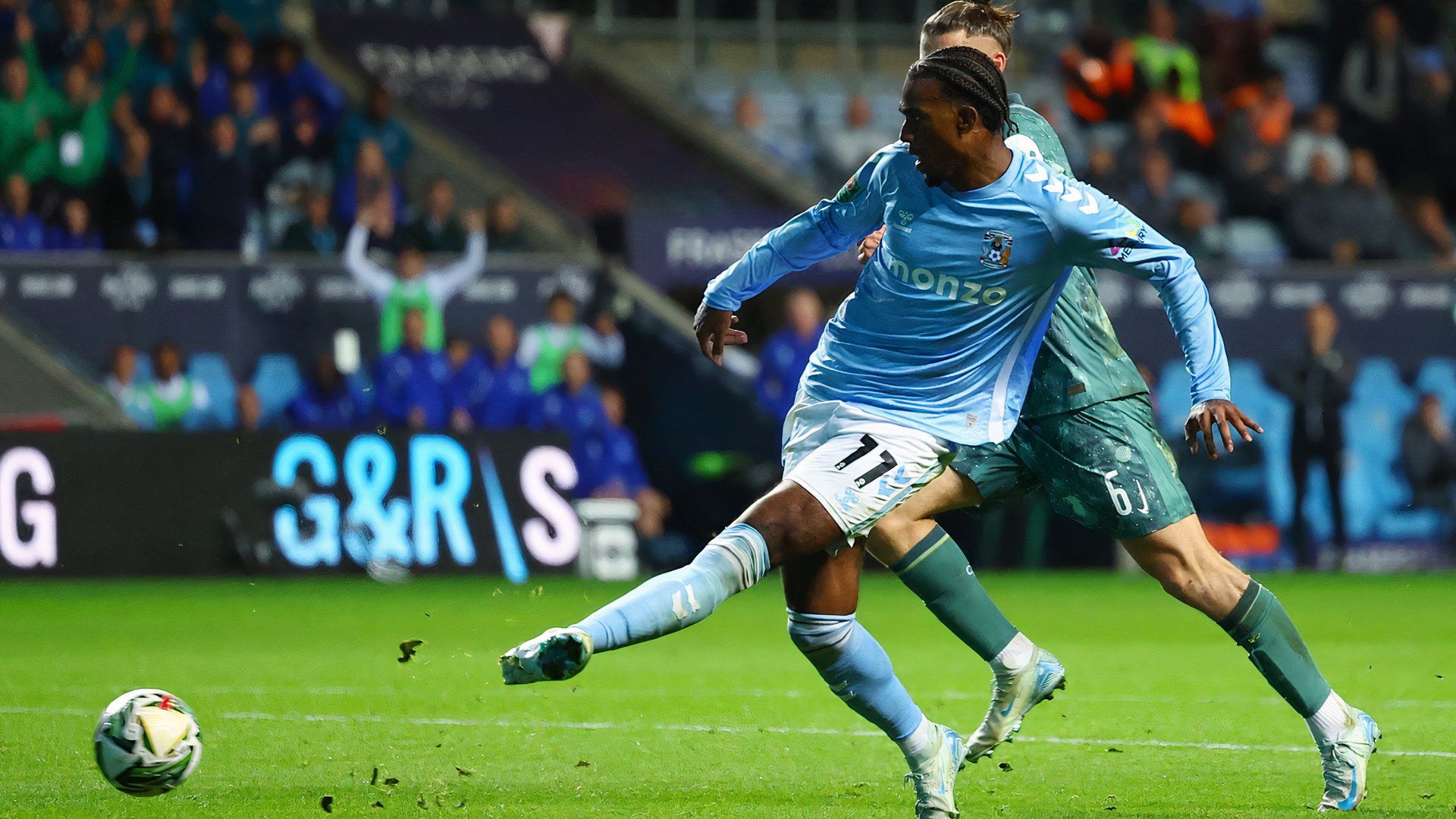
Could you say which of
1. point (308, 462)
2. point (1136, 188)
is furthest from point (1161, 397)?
point (308, 462)

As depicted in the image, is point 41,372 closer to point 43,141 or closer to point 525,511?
point 43,141

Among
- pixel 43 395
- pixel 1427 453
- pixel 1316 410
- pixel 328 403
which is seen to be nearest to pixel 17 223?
pixel 43 395

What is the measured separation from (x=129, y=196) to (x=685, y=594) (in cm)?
1222

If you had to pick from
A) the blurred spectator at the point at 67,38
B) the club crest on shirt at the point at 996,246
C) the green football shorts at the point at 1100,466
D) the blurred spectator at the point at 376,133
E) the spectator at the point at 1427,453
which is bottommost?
the spectator at the point at 1427,453

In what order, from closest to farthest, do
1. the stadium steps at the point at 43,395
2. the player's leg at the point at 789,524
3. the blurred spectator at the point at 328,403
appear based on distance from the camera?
the player's leg at the point at 789,524 → the stadium steps at the point at 43,395 → the blurred spectator at the point at 328,403

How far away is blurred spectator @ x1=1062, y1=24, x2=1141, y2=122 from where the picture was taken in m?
19.6

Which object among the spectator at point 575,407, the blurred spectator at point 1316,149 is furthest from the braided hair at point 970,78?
the blurred spectator at point 1316,149

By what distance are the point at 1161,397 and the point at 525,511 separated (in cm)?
524

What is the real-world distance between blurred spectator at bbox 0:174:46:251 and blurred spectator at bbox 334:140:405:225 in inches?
91.8

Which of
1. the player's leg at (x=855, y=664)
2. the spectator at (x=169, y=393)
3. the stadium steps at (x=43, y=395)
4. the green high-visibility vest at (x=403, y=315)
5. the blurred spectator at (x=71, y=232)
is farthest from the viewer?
the blurred spectator at (x=71, y=232)

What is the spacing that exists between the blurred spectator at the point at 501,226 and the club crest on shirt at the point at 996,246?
1139cm

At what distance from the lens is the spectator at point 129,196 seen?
15820mm

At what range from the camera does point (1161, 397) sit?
16078 mm

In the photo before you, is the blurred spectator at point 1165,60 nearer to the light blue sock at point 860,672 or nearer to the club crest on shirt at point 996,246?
the club crest on shirt at point 996,246
